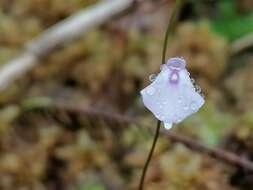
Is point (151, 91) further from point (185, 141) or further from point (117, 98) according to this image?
point (117, 98)

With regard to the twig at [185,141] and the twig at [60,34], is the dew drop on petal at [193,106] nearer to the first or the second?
the twig at [185,141]

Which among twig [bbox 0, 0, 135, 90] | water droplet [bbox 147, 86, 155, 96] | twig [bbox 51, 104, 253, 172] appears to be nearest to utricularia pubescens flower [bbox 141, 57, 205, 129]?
water droplet [bbox 147, 86, 155, 96]

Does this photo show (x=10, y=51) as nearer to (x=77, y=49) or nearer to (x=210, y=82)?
(x=77, y=49)

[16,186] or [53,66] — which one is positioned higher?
[53,66]

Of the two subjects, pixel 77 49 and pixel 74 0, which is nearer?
pixel 77 49

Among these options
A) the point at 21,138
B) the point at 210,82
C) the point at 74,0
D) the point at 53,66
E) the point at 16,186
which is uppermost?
the point at 74,0

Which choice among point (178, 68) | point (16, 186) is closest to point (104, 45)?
point (16, 186)
